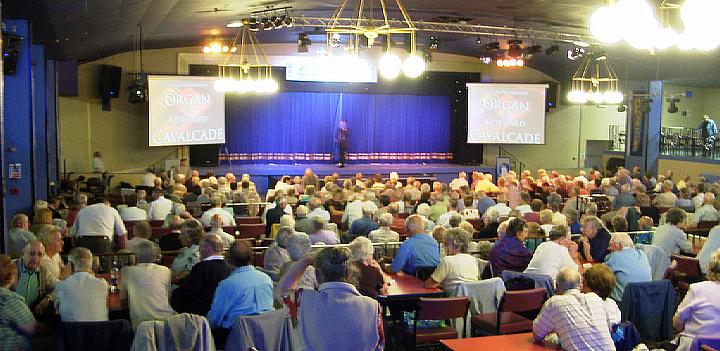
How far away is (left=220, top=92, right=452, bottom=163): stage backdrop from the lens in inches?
950

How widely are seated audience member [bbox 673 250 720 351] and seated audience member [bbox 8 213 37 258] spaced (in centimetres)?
623

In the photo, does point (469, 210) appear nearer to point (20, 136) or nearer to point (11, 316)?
point (20, 136)

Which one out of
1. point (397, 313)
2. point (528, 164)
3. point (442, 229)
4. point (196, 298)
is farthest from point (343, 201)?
point (528, 164)

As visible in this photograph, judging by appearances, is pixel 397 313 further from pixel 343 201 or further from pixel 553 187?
pixel 553 187

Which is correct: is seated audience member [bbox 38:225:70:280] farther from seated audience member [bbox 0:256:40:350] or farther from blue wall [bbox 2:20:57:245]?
blue wall [bbox 2:20:57:245]

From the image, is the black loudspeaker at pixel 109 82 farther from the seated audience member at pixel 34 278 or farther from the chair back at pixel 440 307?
the chair back at pixel 440 307

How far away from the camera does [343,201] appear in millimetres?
12766

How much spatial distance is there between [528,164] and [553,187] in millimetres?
9922

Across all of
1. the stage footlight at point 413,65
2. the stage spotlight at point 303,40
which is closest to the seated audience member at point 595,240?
the stage footlight at point 413,65

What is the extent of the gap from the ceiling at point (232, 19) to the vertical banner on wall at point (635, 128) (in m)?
1.19

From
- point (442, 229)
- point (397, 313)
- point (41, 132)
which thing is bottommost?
point (397, 313)

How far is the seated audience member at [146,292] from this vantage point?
18.1ft

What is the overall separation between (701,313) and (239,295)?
311 centimetres

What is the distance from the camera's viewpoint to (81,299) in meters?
5.26
